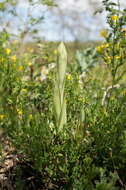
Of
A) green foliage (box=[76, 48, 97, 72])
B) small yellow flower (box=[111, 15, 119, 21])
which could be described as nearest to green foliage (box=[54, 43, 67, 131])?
small yellow flower (box=[111, 15, 119, 21])

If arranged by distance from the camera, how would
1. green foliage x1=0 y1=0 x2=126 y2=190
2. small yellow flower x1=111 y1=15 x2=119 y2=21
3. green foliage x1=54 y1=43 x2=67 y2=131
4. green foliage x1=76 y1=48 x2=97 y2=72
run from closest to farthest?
green foliage x1=0 y1=0 x2=126 y2=190
green foliage x1=54 y1=43 x2=67 y2=131
small yellow flower x1=111 y1=15 x2=119 y2=21
green foliage x1=76 y1=48 x2=97 y2=72

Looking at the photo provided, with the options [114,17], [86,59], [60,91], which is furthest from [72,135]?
[86,59]

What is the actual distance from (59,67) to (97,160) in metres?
0.63

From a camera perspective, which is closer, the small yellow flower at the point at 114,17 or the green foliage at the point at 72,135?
the green foliage at the point at 72,135

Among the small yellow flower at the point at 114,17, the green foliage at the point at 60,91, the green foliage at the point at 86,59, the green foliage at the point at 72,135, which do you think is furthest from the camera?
the green foliage at the point at 86,59

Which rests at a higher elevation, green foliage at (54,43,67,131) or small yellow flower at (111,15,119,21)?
small yellow flower at (111,15,119,21)

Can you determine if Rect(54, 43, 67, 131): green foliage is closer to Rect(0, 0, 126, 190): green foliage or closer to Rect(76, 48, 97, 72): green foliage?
Rect(0, 0, 126, 190): green foliage

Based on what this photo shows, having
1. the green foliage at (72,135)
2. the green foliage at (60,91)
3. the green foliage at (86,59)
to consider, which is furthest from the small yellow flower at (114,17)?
the green foliage at (86,59)

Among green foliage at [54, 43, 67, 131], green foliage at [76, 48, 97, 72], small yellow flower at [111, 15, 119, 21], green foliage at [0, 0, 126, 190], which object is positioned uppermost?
small yellow flower at [111, 15, 119, 21]

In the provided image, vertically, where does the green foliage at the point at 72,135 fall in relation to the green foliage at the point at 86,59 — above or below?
above

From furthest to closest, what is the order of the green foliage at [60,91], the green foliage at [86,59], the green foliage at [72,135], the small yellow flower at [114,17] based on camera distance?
the green foliage at [86,59] → the small yellow flower at [114,17] → the green foliage at [60,91] → the green foliage at [72,135]

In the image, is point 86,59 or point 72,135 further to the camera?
point 86,59

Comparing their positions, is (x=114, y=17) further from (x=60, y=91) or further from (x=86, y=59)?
(x=86, y=59)

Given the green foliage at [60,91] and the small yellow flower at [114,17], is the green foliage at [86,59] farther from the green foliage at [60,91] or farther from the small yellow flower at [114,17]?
the green foliage at [60,91]
